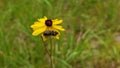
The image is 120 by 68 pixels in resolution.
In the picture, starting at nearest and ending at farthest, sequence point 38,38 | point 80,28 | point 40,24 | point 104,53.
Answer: point 40,24 < point 38,38 < point 104,53 < point 80,28

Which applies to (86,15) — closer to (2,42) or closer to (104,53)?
(104,53)

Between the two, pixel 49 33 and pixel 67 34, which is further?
pixel 67 34

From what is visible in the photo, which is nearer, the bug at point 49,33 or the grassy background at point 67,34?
the bug at point 49,33

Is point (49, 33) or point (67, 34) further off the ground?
point (67, 34)

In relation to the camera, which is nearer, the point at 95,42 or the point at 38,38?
the point at 38,38

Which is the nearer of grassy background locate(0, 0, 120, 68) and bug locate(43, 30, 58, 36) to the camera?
bug locate(43, 30, 58, 36)

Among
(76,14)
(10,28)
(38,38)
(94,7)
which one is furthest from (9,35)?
(94,7)

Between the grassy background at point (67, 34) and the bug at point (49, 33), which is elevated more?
the grassy background at point (67, 34)

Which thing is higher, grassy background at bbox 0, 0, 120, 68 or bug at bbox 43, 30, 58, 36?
grassy background at bbox 0, 0, 120, 68
